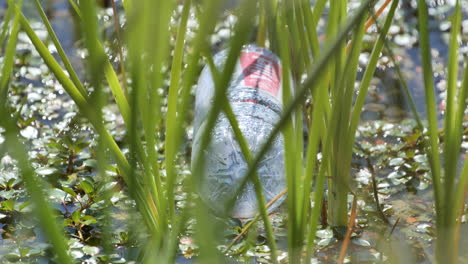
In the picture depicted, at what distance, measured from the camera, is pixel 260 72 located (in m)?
2.14

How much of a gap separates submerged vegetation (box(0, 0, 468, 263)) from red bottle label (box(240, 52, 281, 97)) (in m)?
0.19

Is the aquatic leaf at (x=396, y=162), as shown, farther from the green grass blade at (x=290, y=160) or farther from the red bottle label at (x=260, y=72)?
the green grass blade at (x=290, y=160)

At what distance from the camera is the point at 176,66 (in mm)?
1421

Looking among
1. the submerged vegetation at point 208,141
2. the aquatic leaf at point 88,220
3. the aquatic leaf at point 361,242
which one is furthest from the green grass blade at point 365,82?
the aquatic leaf at point 88,220

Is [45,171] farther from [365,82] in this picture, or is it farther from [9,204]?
[365,82]

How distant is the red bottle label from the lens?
6.92 feet

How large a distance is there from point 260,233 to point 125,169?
0.51 m

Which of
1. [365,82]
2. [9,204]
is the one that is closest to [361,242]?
A: [365,82]

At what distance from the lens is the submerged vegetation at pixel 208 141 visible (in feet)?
2.43

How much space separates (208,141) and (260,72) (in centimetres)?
141

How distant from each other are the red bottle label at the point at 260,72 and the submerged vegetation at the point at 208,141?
0.19m

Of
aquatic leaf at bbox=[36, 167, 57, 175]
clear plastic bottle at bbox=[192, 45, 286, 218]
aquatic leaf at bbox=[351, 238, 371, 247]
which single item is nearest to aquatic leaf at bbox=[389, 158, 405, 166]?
clear plastic bottle at bbox=[192, 45, 286, 218]

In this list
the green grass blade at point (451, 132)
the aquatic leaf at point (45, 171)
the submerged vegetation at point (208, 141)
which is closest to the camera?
the submerged vegetation at point (208, 141)

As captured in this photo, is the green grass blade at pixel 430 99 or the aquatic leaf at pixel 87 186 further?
the aquatic leaf at pixel 87 186
